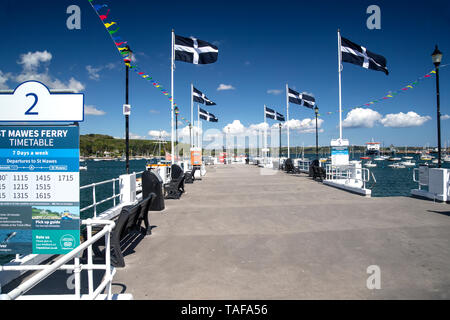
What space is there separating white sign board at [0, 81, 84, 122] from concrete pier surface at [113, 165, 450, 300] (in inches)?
94.2

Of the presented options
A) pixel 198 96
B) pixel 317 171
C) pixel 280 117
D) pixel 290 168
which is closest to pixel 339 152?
pixel 317 171

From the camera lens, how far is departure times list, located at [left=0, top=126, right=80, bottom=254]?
3402 mm

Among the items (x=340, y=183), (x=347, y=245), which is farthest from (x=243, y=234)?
(x=340, y=183)

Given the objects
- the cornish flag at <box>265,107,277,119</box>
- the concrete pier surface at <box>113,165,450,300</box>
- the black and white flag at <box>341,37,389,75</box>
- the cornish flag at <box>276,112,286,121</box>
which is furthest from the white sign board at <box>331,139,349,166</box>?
the cornish flag at <box>276,112,286,121</box>

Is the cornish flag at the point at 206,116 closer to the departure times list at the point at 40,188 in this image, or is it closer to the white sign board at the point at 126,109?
the white sign board at the point at 126,109

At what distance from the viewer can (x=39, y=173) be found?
3453 millimetres

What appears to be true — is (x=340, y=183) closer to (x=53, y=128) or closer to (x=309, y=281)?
(x=309, y=281)

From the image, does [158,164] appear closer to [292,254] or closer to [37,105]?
[292,254]

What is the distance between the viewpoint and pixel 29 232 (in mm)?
3412

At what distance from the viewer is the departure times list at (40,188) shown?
3402 mm

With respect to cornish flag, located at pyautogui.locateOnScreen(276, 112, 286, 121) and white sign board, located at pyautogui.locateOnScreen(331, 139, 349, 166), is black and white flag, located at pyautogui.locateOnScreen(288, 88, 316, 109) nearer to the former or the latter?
cornish flag, located at pyautogui.locateOnScreen(276, 112, 286, 121)

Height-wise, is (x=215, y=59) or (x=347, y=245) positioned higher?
(x=215, y=59)

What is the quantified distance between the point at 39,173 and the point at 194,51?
12.4 metres
